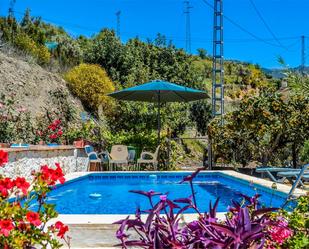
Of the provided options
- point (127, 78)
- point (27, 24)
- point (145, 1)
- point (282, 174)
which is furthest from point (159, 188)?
point (145, 1)

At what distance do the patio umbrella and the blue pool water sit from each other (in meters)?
2.10

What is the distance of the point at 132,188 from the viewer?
1005cm

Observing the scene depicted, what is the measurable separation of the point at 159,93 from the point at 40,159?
4723mm

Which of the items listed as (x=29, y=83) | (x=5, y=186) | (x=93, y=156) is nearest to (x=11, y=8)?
(x=29, y=83)

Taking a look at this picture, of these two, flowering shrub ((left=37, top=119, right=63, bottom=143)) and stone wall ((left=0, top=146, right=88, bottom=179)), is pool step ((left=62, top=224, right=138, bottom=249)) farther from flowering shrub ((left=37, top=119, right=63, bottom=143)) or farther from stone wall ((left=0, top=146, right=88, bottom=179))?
flowering shrub ((left=37, top=119, right=63, bottom=143))

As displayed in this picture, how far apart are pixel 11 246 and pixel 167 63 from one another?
23.0 metres

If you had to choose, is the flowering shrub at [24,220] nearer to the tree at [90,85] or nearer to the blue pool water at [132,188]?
the blue pool water at [132,188]

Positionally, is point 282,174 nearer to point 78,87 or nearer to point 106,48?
point 78,87

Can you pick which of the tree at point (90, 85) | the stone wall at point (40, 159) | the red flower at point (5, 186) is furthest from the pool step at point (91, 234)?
the tree at point (90, 85)

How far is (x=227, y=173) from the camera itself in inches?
425

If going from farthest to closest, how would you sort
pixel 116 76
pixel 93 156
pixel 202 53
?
pixel 202 53
pixel 116 76
pixel 93 156

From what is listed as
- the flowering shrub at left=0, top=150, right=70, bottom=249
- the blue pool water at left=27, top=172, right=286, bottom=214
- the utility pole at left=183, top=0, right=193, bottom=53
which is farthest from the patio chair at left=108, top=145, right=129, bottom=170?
the utility pole at left=183, top=0, right=193, bottom=53

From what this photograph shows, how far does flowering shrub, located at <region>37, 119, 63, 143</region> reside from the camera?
11.6 m

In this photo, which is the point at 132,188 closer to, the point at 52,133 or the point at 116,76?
the point at 52,133
